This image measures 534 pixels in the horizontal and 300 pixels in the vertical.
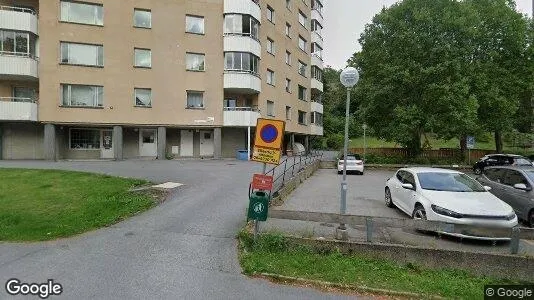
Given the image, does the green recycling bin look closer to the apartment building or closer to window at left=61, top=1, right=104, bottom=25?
the apartment building

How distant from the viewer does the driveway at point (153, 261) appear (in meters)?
5.06

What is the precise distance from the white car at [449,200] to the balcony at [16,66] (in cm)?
2415

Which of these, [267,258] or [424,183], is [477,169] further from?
[267,258]

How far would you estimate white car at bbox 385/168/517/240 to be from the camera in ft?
23.2

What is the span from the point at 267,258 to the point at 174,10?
24088 millimetres

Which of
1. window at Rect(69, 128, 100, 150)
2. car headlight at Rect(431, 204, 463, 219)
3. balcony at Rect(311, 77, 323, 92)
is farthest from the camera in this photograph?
balcony at Rect(311, 77, 323, 92)

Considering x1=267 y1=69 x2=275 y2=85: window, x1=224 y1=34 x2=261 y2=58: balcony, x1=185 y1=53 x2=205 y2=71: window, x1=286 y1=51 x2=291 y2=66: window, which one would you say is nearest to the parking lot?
x1=224 y1=34 x2=261 y2=58: balcony

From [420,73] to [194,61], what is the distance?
671 inches

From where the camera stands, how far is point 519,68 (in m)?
26.6

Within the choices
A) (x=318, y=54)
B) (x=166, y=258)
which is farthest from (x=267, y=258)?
(x=318, y=54)

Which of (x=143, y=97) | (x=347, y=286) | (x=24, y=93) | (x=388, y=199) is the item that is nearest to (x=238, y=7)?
(x=143, y=97)

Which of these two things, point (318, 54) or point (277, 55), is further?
point (318, 54)

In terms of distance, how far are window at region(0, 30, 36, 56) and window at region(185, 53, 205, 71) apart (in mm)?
10556

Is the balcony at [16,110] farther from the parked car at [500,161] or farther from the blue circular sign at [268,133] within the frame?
the parked car at [500,161]
